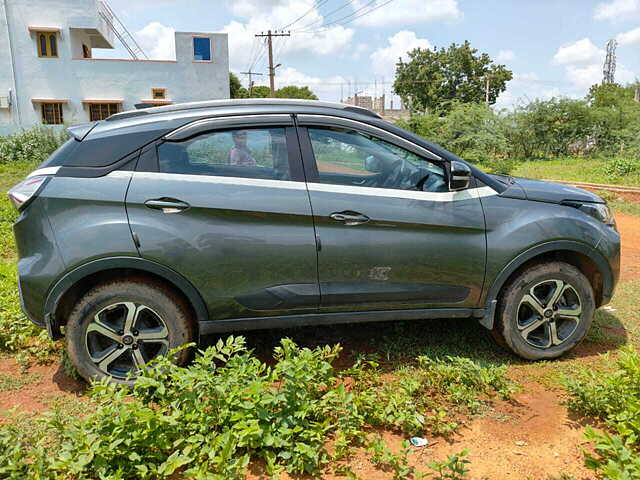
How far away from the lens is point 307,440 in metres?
2.89

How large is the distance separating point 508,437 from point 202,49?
2590 cm

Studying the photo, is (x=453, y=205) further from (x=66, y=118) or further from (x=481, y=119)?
(x=66, y=118)

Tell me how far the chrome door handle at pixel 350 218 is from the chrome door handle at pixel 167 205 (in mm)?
961

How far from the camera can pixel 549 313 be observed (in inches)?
157

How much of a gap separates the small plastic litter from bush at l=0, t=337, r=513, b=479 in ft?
0.20

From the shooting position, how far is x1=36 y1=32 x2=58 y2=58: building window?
2452 centimetres

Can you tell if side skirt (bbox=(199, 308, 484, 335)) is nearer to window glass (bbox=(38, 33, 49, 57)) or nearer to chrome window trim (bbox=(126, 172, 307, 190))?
chrome window trim (bbox=(126, 172, 307, 190))

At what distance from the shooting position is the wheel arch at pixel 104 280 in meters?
3.34

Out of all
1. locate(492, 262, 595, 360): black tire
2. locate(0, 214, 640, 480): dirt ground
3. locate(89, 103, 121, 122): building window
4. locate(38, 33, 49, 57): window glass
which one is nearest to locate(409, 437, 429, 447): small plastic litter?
locate(0, 214, 640, 480): dirt ground

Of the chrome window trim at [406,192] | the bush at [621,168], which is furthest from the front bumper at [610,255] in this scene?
the bush at [621,168]

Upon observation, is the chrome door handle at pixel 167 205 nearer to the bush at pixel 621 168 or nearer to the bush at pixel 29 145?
the bush at pixel 621 168

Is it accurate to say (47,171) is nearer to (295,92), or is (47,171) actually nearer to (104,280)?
(104,280)

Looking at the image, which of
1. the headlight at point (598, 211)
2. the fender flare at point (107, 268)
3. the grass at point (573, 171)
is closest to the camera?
the fender flare at point (107, 268)

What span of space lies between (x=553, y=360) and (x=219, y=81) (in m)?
24.7
